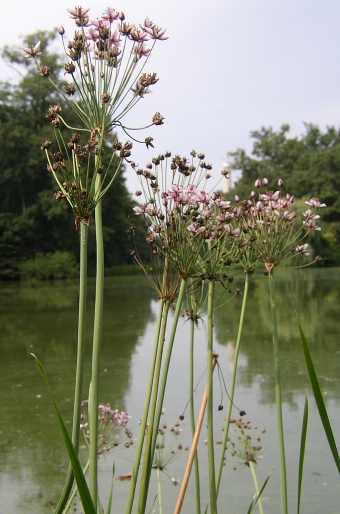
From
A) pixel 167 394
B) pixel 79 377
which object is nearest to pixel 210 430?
pixel 79 377

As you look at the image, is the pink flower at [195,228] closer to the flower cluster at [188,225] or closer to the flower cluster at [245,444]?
the flower cluster at [188,225]

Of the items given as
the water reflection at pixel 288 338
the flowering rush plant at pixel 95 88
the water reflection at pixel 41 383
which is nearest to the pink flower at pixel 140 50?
the flowering rush plant at pixel 95 88

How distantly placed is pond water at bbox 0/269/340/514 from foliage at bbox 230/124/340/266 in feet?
124

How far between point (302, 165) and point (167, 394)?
53.0m

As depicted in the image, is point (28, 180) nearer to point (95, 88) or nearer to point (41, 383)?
point (41, 383)

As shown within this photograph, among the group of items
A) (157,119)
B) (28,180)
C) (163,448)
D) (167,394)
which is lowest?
(167,394)

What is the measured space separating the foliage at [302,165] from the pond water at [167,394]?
124 feet

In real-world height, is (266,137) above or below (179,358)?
above

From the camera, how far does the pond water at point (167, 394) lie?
369 centimetres

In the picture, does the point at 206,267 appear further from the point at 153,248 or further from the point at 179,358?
the point at 179,358

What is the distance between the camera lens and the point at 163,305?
5.23ft

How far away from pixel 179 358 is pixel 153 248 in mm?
6340

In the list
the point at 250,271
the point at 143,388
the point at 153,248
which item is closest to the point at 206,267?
the point at 153,248

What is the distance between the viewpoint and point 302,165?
5728 cm
